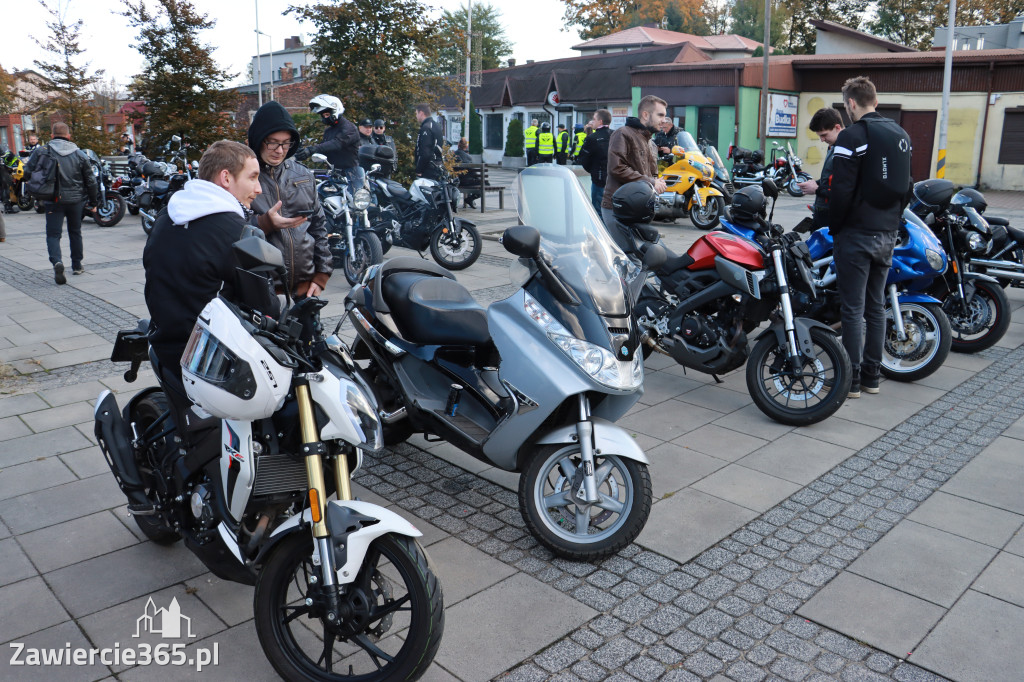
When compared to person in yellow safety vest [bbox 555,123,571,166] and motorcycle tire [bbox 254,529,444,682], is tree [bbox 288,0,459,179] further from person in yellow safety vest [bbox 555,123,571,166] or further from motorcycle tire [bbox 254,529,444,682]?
person in yellow safety vest [bbox 555,123,571,166]

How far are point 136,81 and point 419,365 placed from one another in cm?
1498

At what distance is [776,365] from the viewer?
18.1 ft

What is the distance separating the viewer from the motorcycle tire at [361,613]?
258cm

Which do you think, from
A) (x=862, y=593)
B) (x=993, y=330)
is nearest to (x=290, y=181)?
(x=862, y=593)

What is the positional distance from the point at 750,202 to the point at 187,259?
3.78 metres

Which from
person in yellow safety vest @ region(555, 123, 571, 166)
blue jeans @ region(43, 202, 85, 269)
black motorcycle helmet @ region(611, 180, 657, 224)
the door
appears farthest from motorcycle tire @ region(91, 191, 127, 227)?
the door

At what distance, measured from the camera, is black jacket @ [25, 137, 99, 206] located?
32.5ft

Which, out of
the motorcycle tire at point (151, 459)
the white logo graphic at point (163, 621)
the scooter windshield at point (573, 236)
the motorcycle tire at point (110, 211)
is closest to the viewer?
the white logo graphic at point (163, 621)

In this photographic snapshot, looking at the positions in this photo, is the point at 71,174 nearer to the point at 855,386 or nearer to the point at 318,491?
the point at 855,386

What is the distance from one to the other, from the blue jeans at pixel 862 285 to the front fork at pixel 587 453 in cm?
293

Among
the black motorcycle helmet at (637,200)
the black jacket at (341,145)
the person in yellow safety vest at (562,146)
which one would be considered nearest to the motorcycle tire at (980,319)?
the black motorcycle helmet at (637,200)

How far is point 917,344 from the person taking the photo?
6.35 meters

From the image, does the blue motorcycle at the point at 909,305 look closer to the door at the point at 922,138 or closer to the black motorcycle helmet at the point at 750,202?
the black motorcycle helmet at the point at 750,202

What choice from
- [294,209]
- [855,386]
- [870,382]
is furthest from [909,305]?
[294,209]
